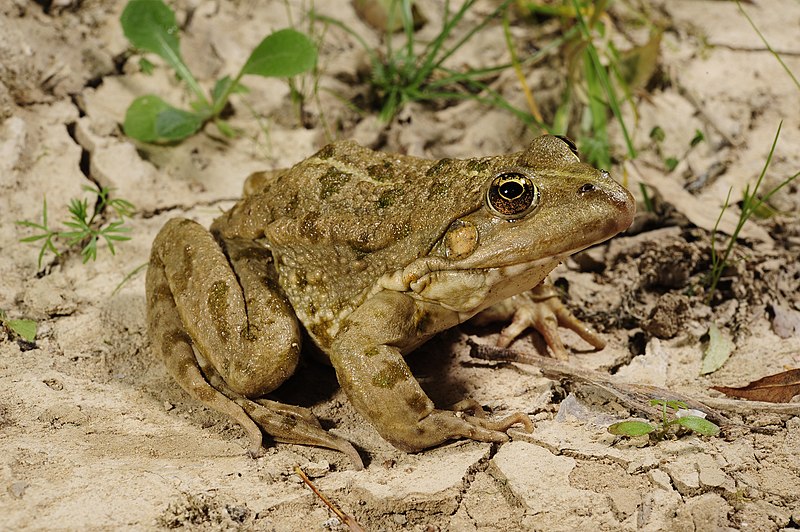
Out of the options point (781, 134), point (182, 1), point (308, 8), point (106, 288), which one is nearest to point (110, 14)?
point (182, 1)

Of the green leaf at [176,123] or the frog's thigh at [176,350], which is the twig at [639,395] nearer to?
the frog's thigh at [176,350]

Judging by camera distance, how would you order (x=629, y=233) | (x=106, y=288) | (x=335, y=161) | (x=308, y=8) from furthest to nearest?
(x=308, y=8), (x=629, y=233), (x=106, y=288), (x=335, y=161)

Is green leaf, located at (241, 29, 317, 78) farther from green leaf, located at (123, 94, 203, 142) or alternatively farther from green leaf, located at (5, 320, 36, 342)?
green leaf, located at (5, 320, 36, 342)

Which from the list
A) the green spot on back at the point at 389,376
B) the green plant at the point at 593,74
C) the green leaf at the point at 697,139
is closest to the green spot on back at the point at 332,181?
the green spot on back at the point at 389,376

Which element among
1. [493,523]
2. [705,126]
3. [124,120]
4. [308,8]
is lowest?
[493,523]

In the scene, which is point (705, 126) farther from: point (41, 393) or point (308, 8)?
point (41, 393)

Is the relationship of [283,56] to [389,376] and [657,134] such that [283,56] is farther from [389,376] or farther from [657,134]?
[657,134]

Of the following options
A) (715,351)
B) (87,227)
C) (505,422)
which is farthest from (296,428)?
(715,351)

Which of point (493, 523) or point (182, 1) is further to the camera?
point (182, 1)
